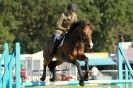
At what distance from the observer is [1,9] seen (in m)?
51.3

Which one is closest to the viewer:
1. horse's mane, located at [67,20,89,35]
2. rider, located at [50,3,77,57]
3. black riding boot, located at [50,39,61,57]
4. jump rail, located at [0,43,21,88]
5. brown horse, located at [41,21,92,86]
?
jump rail, located at [0,43,21,88]

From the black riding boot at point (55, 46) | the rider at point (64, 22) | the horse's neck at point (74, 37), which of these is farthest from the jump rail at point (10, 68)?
the horse's neck at point (74, 37)

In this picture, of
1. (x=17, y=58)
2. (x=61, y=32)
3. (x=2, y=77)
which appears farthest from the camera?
(x=61, y=32)

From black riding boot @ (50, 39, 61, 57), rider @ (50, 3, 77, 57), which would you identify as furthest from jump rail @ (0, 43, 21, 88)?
rider @ (50, 3, 77, 57)

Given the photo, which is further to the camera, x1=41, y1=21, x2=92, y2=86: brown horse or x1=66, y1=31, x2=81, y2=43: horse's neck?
x1=66, y1=31, x2=81, y2=43: horse's neck

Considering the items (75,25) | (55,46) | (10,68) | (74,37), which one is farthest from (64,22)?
(10,68)

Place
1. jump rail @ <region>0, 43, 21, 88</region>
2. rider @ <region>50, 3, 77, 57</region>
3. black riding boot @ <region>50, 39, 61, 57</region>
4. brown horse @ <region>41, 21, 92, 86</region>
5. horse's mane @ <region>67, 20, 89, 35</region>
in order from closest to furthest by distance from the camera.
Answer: jump rail @ <region>0, 43, 21, 88</region>, brown horse @ <region>41, 21, 92, 86</region>, horse's mane @ <region>67, 20, 89, 35</region>, rider @ <region>50, 3, 77, 57</region>, black riding boot @ <region>50, 39, 61, 57</region>

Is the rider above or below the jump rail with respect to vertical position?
above

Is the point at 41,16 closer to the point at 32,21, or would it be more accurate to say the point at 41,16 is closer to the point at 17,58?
the point at 32,21

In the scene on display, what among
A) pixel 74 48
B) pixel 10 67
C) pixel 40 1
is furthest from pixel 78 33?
pixel 40 1

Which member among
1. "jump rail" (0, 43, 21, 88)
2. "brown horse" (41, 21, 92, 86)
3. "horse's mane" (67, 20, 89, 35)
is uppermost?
"horse's mane" (67, 20, 89, 35)

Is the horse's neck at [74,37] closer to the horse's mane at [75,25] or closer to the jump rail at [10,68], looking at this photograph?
the horse's mane at [75,25]

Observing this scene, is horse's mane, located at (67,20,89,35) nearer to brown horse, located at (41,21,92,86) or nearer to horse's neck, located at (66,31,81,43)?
brown horse, located at (41,21,92,86)

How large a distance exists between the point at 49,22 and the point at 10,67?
134 ft
